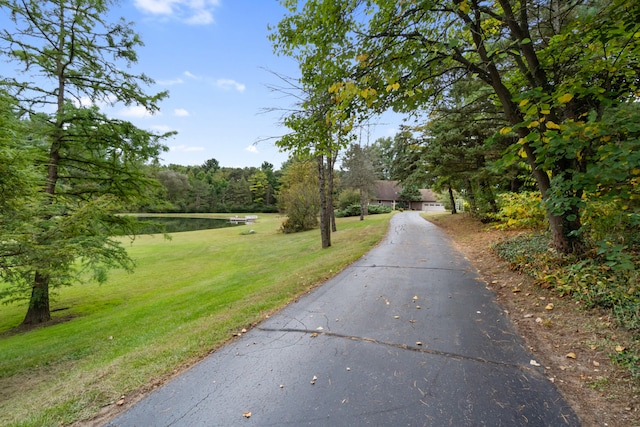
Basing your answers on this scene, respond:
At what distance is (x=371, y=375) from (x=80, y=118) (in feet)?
29.2

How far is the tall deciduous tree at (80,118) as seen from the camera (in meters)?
6.64

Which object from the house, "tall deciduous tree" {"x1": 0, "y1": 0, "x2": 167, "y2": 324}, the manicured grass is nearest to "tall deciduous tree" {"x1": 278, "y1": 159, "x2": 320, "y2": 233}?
the manicured grass

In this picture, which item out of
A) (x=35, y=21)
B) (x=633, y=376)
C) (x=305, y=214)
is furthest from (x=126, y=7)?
(x=305, y=214)

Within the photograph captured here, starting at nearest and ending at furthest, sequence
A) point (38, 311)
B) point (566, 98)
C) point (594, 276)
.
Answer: point (566, 98)
point (594, 276)
point (38, 311)

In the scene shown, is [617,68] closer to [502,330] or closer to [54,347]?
[502,330]

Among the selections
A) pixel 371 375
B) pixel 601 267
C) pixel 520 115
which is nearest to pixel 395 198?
pixel 520 115

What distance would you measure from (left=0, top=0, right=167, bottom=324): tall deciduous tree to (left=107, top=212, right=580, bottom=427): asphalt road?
4928 millimetres

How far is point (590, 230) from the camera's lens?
5.09 m

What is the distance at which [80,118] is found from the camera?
703cm

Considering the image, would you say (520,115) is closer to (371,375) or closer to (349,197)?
(371,375)

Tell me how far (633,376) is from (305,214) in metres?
22.6

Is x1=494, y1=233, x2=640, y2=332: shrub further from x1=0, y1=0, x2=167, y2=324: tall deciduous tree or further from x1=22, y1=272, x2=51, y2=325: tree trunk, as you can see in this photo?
x1=22, y1=272, x2=51, y2=325: tree trunk

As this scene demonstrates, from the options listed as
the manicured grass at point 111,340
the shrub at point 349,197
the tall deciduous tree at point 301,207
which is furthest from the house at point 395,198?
the manicured grass at point 111,340

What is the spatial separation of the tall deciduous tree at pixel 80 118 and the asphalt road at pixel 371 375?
194 inches
